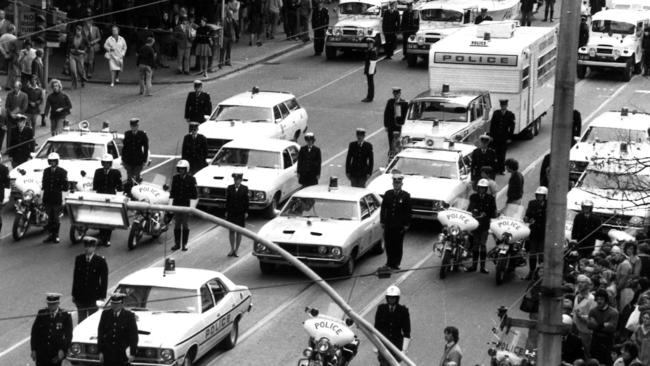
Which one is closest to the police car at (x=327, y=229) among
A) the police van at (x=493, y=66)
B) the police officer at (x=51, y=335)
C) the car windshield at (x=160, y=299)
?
the car windshield at (x=160, y=299)

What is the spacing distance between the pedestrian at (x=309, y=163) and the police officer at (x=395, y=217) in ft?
12.4

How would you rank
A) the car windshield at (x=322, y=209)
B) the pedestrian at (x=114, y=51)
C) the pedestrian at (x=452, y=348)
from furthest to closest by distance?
1. the pedestrian at (x=114, y=51)
2. the car windshield at (x=322, y=209)
3. the pedestrian at (x=452, y=348)

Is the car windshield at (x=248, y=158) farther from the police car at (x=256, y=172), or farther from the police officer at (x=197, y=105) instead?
the police officer at (x=197, y=105)

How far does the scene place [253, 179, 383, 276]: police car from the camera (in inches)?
960

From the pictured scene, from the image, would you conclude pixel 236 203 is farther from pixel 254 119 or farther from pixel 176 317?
pixel 254 119

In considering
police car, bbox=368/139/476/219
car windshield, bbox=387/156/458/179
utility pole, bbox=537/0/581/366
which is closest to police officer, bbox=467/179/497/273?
police car, bbox=368/139/476/219

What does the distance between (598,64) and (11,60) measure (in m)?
16.3

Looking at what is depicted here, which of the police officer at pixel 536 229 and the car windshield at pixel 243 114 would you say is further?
the car windshield at pixel 243 114

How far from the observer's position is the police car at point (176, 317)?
19531 millimetres

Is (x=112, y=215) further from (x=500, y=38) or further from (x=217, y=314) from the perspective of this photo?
(x=500, y=38)

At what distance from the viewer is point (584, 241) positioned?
24375 mm

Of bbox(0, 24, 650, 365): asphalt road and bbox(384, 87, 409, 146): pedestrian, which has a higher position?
bbox(384, 87, 409, 146): pedestrian

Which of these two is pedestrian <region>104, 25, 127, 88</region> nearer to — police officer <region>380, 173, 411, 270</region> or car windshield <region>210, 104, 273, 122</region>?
car windshield <region>210, 104, 273, 122</region>

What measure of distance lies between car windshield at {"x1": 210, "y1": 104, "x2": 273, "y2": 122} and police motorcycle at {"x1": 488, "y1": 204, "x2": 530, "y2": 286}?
8.87 meters
